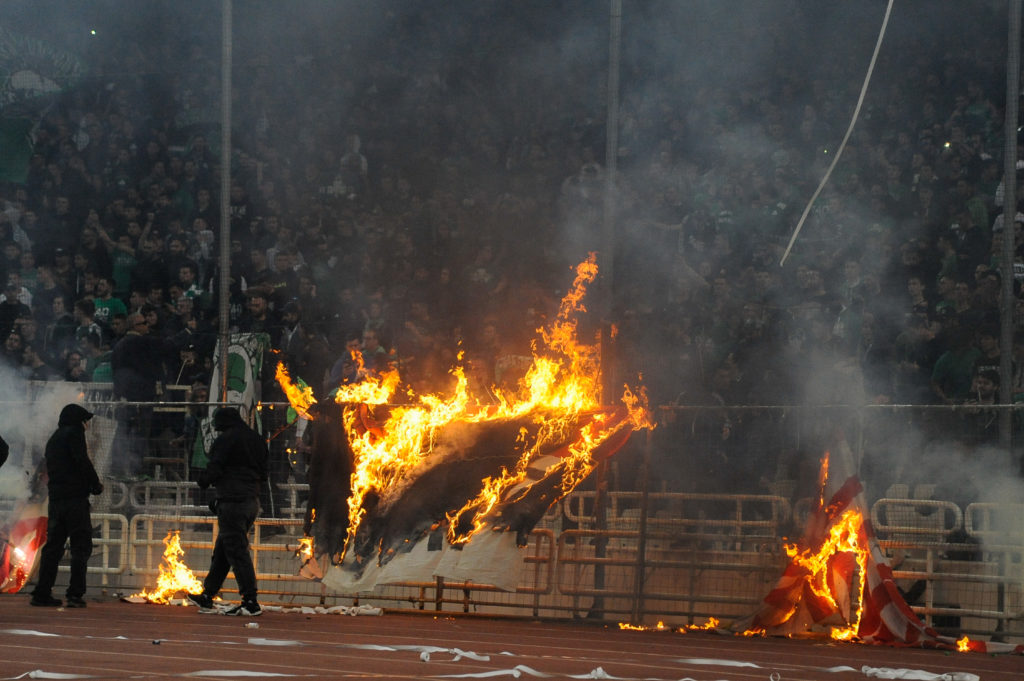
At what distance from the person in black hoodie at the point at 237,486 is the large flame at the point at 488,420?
0.46 metres

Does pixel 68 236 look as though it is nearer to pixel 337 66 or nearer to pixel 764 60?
pixel 337 66

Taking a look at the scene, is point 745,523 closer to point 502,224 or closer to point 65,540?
point 65,540

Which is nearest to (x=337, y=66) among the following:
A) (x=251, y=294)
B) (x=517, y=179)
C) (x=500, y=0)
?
(x=500, y=0)

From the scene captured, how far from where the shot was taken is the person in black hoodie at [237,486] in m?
9.20

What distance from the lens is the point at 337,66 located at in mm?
16453

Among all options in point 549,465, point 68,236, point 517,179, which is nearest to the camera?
point 549,465

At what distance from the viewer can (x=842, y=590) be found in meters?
8.45

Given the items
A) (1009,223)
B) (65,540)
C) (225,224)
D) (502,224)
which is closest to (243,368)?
(225,224)

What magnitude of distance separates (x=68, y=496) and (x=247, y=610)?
159cm

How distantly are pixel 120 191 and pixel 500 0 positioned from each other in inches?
200

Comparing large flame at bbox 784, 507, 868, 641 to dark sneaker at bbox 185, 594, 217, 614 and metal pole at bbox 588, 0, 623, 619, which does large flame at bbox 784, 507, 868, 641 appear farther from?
dark sneaker at bbox 185, 594, 217, 614

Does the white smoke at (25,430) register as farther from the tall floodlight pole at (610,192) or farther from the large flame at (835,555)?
the large flame at (835,555)

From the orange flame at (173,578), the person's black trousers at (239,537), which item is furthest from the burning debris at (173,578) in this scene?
the person's black trousers at (239,537)

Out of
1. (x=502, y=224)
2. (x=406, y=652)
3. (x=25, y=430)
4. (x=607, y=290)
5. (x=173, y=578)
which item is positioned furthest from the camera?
(x=502, y=224)
